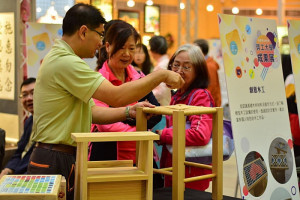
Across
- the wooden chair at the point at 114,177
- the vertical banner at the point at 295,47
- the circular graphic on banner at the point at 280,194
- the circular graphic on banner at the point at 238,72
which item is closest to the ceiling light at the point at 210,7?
the vertical banner at the point at 295,47

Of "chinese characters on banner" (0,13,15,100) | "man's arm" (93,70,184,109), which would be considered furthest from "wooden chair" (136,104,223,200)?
"chinese characters on banner" (0,13,15,100)

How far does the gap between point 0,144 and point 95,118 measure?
43 cm

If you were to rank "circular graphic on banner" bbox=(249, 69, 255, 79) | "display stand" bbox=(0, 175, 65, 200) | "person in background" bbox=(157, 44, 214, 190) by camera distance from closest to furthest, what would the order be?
"display stand" bbox=(0, 175, 65, 200), "person in background" bbox=(157, 44, 214, 190), "circular graphic on banner" bbox=(249, 69, 255, 79)

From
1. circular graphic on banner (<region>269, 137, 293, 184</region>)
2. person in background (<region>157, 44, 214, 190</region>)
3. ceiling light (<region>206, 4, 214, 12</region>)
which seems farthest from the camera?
ceiling light (<region>206, 4, 214, 12</region>)

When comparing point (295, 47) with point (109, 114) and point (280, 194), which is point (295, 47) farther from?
point (109, 114)

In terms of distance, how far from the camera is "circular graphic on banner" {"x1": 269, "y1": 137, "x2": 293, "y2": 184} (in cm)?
309

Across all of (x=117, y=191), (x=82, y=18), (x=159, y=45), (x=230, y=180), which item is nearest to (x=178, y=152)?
(x=117, y=191)

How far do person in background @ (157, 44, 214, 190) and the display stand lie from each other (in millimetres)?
936

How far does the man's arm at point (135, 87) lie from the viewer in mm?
1979

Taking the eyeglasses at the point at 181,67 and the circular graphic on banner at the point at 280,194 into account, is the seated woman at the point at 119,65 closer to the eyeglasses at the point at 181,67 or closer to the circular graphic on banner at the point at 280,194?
the eyeglasses at the point at 181,67

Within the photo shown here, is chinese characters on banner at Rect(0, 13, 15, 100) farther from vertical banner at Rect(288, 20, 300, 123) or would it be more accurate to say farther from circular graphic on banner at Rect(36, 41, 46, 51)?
vertical banner at Rect(288, 20, 300, 123)

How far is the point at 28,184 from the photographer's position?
165cm

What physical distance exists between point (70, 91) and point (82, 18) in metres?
0.32

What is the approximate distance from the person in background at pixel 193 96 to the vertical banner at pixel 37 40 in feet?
8.31
